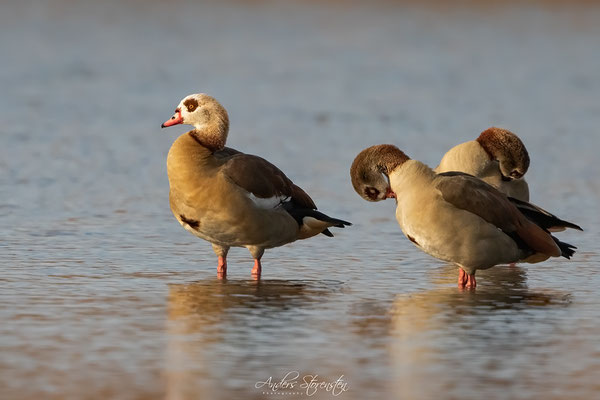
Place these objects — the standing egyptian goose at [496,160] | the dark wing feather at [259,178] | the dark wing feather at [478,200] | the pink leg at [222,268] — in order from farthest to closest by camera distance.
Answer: the standing egyptian goose at [496,160] → the pink leg at [222,268] → the dark wing feather at [259,178] → the dark wing feather at [478,200]

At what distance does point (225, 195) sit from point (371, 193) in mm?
1161

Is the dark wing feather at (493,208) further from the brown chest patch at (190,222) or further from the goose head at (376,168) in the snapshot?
the brown chest patch at (190,222)

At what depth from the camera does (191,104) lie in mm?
10977

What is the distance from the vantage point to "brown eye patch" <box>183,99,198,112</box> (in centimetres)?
1097

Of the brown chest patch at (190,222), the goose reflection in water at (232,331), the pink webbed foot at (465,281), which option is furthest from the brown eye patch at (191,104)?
the pink webbed foot at (465,281)

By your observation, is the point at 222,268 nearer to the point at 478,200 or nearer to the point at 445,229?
the point at 445,229

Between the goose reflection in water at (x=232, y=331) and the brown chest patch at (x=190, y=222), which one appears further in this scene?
the brown chest patch at (x=190, y=222)

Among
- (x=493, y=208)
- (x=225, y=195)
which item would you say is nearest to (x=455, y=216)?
(x=493, y=208)

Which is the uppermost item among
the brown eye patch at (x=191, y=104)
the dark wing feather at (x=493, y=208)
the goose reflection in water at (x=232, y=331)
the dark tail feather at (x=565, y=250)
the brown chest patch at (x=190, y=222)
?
the brown eye patch at (x=191, y=104)

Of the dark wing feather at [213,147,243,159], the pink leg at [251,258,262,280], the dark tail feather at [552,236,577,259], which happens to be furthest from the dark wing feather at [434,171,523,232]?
the dark wing feather at [213,147,243,159]

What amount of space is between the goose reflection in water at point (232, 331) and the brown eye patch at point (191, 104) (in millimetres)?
1533

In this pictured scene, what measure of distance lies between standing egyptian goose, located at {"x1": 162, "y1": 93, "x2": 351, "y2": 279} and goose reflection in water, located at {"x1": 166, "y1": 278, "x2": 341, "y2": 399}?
395 millimetres

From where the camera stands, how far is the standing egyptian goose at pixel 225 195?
10.4 meters

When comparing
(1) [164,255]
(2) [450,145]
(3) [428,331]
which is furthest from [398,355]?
(2) [450,145]
